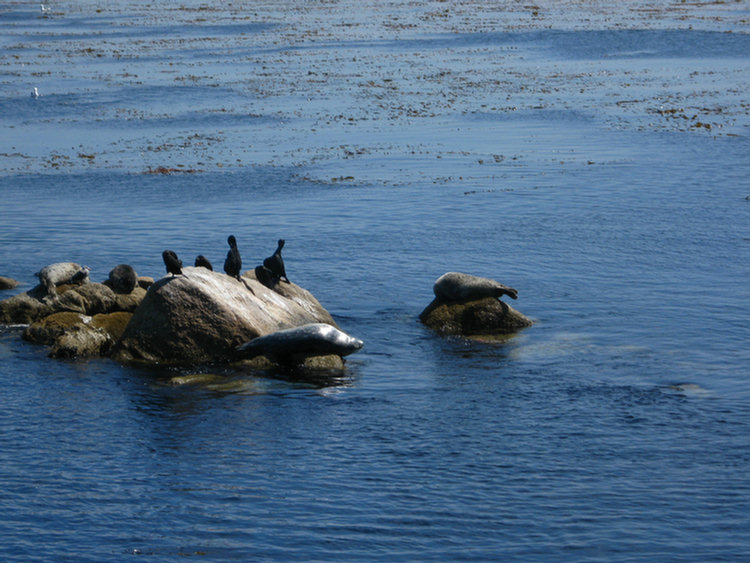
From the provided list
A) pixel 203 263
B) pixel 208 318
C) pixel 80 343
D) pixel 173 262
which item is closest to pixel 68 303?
pixel 80 343

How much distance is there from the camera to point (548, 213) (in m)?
39.3

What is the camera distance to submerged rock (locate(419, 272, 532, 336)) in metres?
27.0

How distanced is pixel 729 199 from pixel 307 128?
24.2m

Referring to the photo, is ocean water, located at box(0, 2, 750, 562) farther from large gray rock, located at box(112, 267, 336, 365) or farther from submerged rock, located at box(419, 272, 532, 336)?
large gray rock, located at box(112, 267, 336, 365)

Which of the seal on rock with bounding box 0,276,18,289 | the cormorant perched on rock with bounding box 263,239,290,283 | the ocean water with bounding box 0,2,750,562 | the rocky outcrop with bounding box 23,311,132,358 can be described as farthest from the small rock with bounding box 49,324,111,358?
the seal on rock with bounding box 0,276,18,289

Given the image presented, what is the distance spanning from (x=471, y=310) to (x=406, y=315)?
211cm

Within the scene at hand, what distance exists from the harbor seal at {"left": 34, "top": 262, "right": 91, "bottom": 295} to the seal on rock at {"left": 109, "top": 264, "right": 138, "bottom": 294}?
112 cm

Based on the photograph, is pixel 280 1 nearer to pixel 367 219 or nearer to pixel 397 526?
pixel 367 219

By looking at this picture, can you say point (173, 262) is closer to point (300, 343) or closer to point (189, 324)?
point (189, 324)

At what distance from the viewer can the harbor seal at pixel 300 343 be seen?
23625 mm

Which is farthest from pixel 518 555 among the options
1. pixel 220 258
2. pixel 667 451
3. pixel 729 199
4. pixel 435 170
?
pixel 435 170

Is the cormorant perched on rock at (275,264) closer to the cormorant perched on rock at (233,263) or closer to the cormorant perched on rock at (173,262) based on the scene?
the cormorant perched on rock at (233,263)

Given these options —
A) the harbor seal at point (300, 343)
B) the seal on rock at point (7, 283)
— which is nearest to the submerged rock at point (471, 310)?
the harbor seal at point (300, 343)

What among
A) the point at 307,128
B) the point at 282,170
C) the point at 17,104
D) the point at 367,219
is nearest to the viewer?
the point at 367,219
